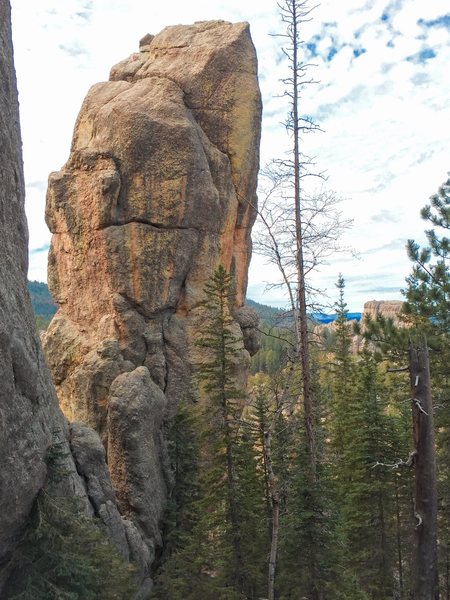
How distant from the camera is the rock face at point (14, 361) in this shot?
384 inches

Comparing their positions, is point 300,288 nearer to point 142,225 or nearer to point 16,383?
point 16,383

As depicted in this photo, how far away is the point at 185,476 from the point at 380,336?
987cm

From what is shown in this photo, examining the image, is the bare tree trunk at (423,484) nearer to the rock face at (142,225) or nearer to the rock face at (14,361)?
the rock face at (14,361)

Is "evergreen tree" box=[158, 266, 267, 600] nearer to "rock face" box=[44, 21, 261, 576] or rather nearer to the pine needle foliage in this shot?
the pine needle foliage

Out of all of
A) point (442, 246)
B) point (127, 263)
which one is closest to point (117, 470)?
point (127, 263)

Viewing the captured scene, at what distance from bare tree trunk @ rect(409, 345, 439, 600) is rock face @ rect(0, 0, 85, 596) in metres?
7.30

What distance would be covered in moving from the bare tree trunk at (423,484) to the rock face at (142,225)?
599 inches

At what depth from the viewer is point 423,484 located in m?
8.85

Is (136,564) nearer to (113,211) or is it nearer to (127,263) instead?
(127,263)

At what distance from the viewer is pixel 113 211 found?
2455cm

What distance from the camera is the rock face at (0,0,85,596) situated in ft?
32.0

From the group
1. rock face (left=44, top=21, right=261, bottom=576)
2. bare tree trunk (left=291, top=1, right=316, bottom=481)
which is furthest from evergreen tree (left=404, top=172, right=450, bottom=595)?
rock face (left=44, top=21, right=261, bottom=576)

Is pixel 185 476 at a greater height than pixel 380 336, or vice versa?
pixel 380 336

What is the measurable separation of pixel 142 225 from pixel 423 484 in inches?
737
